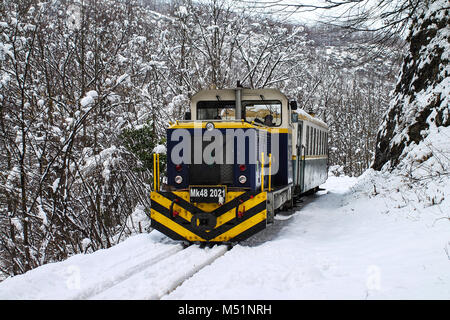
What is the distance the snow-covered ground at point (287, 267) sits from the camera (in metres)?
3.88

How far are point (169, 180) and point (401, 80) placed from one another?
8.70 meters

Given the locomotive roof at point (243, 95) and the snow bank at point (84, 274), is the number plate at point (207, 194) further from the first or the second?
the locomotive roof at point (243, 95)

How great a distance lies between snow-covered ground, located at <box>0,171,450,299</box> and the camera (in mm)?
3875

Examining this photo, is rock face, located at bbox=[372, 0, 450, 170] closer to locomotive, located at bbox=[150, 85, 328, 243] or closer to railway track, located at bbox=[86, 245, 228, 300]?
locomotive, located at bbox=[150, 85, 328, 243]

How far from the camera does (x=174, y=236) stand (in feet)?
21.5

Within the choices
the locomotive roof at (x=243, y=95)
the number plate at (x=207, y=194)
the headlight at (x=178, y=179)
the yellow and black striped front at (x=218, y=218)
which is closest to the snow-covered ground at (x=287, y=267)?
the yellow and black striped front at (x=218, y=218)

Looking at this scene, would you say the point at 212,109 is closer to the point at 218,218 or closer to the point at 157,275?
the point at 218,218

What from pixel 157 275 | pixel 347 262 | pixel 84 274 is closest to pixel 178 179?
pixel 157 275

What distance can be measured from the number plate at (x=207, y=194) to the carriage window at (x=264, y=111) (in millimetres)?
2428

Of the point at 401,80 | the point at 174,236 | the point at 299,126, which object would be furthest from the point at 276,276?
the point at 401,80

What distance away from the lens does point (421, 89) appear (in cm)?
1055

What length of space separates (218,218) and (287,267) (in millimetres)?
1860

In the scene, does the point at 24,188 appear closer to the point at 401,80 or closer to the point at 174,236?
the point at 174,236
